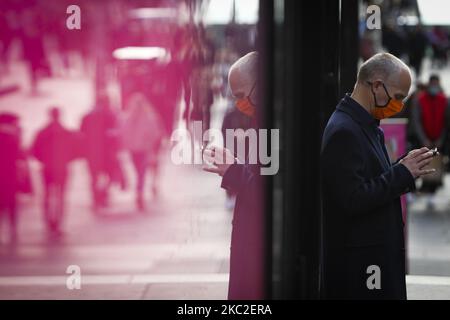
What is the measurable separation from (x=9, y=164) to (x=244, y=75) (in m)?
1.15

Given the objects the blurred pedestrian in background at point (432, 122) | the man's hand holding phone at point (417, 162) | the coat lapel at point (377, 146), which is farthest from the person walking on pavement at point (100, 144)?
the blurred pedestrian in background at point (432, 122)

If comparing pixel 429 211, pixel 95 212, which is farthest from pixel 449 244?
pixel 95 212

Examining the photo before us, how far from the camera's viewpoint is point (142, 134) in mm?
4465

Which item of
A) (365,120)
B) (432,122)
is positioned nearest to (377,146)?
(365,120)

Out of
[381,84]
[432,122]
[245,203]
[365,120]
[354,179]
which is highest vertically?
[381,84]

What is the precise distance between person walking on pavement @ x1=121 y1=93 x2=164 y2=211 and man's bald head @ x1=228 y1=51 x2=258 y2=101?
1.43 feet

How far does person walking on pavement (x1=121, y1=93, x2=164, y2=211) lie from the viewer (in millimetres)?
4383

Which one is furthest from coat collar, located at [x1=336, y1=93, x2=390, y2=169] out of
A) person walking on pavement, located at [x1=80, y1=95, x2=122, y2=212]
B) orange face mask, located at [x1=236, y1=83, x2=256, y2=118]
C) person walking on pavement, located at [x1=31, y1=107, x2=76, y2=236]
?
person walking on pavement, located at [x1=31, y1=107, x2=76, y2=236]

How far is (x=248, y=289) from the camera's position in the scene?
419cm

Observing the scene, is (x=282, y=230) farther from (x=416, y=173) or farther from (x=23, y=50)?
(x=23, y=50)

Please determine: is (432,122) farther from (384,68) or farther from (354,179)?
(354,179)

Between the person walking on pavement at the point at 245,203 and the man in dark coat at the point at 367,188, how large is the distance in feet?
0.99

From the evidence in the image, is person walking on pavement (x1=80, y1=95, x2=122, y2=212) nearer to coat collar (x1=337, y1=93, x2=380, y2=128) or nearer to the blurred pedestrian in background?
coat collar (x1=337, y1=93, x2=380, y2=128)

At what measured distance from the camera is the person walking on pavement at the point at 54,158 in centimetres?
434
